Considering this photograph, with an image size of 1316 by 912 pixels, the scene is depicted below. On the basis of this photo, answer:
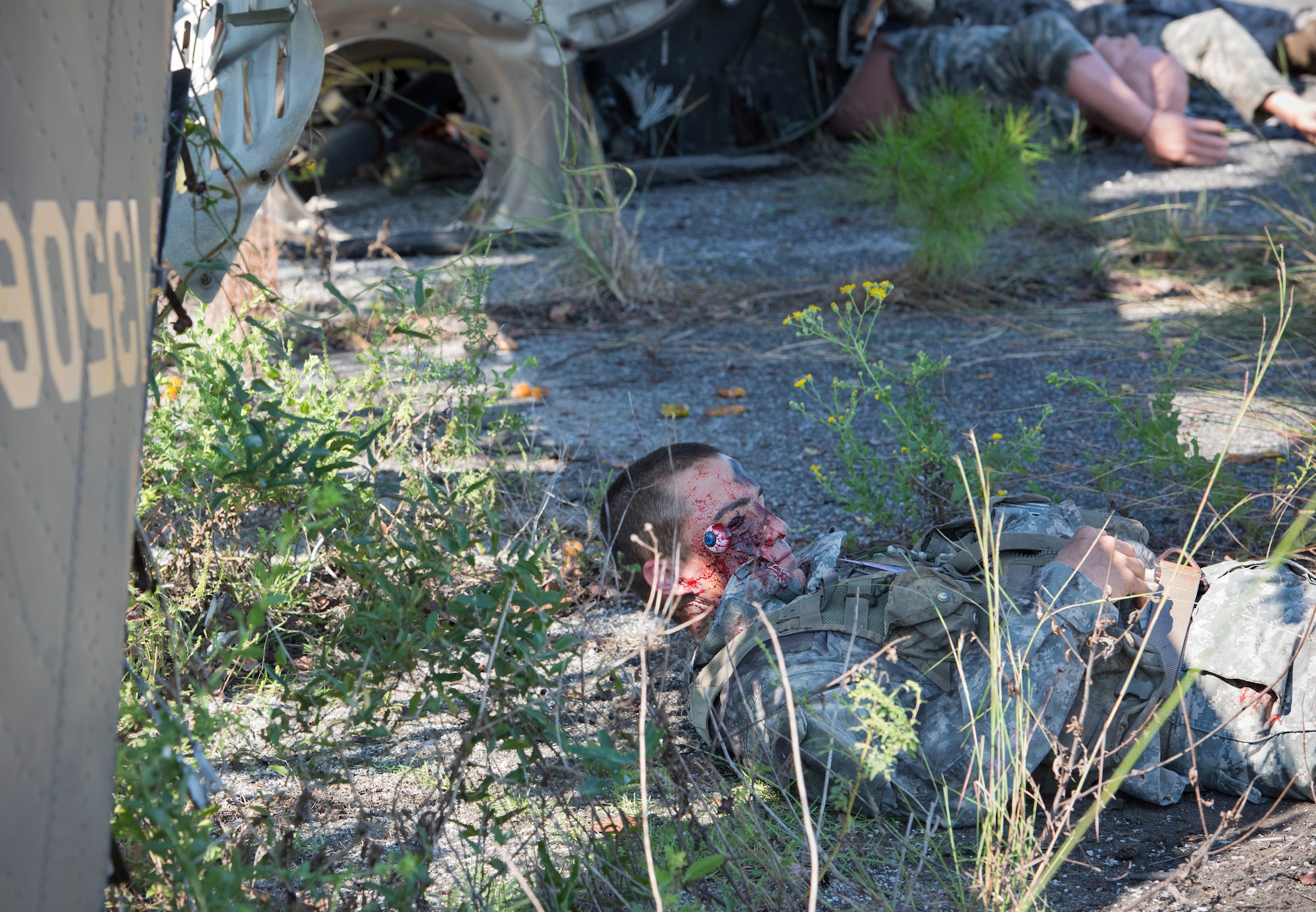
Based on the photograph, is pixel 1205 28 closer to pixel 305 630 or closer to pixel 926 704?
pixel 926 704

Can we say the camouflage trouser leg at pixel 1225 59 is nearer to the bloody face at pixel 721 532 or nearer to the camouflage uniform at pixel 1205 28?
the camouflage uniform at pixel 1205 28

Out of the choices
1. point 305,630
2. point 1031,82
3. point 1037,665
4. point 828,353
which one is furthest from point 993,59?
point 305,630

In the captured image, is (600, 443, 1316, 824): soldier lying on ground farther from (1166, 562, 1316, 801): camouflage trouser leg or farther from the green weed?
the green weed

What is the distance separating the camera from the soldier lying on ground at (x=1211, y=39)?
7.60m

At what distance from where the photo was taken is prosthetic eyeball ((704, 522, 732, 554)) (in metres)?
2.24

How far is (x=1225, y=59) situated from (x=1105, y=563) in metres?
7.43

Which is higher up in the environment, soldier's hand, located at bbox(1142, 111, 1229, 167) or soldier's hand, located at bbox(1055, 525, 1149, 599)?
soldier's hand, located at bbox(1142, 111, 1229, 167)

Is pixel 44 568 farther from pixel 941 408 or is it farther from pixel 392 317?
pixel 941 408

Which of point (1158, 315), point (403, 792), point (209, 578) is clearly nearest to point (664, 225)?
point (1158, 315)

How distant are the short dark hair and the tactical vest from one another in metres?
0.30

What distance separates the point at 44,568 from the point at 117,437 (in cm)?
17

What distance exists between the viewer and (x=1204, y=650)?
2039mm

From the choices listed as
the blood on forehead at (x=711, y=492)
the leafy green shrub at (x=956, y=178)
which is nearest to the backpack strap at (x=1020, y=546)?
the blood on forehead at (x=711, y=492)

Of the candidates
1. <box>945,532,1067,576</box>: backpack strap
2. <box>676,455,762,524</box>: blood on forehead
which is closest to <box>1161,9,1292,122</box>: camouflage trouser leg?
<box>945,532,1067,576</box>: backpack strap
